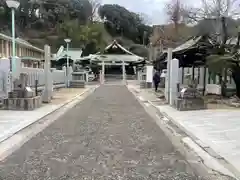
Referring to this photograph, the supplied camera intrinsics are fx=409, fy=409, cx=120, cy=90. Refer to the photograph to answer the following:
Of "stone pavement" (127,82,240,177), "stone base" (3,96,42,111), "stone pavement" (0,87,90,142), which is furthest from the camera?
"stone base" (3,96,42,111)

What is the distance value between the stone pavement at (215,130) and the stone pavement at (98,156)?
32.2 inches

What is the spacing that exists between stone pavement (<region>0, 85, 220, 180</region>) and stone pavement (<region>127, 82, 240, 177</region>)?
0.82 metres

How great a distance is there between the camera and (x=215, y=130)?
11.5m

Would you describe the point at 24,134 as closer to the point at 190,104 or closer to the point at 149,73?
the point at 190,104

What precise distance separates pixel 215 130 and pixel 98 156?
182 inches

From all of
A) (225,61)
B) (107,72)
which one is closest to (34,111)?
(225,61)

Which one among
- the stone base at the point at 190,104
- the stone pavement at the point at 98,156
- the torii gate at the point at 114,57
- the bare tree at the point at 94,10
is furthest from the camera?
the bare tree at the point at 94,10

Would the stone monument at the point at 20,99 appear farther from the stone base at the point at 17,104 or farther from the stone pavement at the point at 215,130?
the stone pavement at the point at 215,130

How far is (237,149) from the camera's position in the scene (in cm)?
883

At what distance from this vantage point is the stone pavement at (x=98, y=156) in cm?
666

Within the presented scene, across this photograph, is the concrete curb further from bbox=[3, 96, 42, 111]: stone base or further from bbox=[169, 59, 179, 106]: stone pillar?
bbox=[3, 96, 42, 111]: stone base

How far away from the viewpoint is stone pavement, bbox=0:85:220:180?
6656 mm

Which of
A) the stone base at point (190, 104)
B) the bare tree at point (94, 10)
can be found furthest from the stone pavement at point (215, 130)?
the bare tree at point (94, 10)

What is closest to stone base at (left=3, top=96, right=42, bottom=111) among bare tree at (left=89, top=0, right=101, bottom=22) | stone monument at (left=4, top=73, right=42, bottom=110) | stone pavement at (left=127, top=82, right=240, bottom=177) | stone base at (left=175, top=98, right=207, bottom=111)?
stone monument at (left=4, top=73, right=42, bottom=110)
